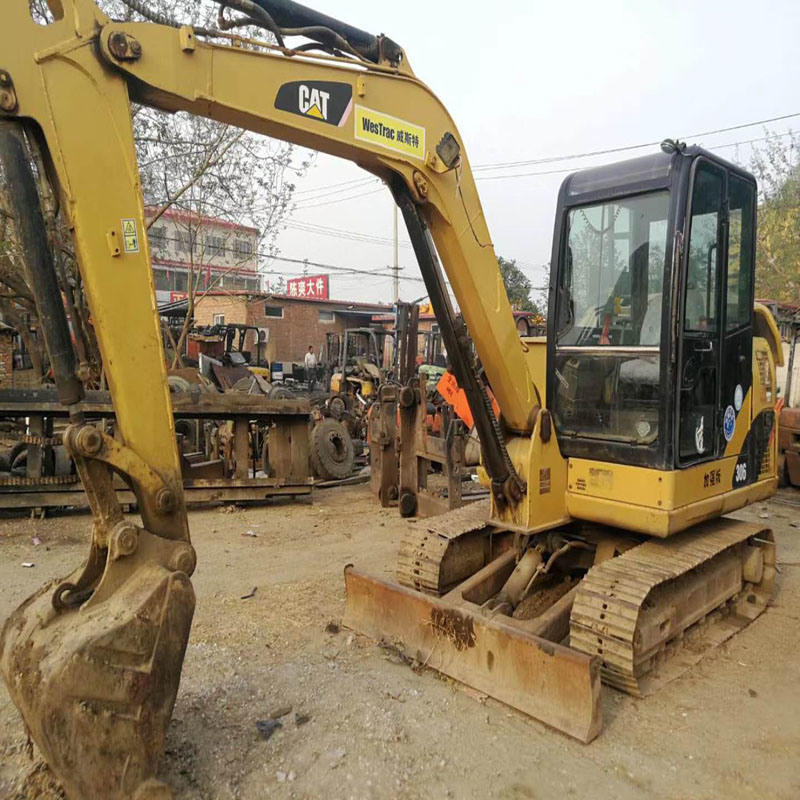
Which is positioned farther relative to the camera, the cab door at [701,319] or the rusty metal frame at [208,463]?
the rusty metal frame at [208,463]

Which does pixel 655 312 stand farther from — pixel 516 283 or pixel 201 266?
pixel 516 283

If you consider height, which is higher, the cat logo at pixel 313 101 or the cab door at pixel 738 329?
the cat logo at pixel 313 101

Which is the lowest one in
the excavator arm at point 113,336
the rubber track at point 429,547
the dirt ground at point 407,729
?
the dirt ground at point 407,729

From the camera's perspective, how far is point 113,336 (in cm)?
243

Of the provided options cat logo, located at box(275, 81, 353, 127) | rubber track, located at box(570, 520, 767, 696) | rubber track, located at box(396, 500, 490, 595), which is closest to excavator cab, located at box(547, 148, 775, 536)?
→ rubber track, located at box(570, 520, 767, 696)

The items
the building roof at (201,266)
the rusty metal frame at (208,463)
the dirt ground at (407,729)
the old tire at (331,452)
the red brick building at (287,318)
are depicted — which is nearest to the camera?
the dirt ground at (407,729)

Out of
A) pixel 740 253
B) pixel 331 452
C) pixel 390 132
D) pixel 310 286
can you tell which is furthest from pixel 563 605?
pixel 310 286

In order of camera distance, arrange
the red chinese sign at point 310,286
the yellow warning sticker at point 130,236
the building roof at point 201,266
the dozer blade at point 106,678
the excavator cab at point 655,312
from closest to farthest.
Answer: the dozer blade at point 106,678 → the yellow warning sticker at point 130,236 → the excavator cab at point 655,312 → the building roof at point 201,266 → the red chinese sign at point 310,286

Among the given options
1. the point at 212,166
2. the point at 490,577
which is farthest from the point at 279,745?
the point at 212,166

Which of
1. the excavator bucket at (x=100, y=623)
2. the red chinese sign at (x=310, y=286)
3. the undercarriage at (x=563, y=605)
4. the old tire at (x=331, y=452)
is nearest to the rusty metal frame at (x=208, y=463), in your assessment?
the old tire at (x=331, y=452)

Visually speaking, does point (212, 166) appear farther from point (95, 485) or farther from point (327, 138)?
point (95, 485)

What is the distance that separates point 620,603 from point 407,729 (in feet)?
4.08

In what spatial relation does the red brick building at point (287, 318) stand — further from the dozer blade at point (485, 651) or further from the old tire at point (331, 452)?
the dozer blade at point (485, 651)

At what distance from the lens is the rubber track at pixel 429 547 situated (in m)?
4.28
